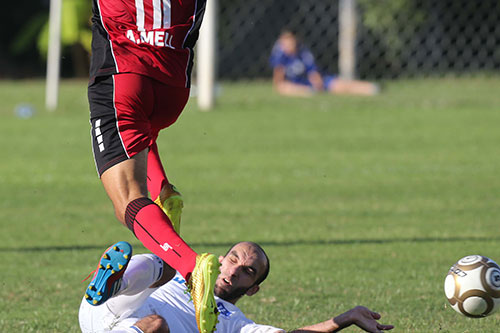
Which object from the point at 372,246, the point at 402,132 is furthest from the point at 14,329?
the point at 402,132

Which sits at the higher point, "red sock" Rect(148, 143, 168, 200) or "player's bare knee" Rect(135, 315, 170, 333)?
"red sock" Rect(148, 143, 168, 200)

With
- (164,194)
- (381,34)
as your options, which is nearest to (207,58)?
(381,34)

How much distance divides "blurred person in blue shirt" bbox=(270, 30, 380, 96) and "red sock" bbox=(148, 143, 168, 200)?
16.8 m

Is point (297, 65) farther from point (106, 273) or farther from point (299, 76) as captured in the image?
point (106, 273)

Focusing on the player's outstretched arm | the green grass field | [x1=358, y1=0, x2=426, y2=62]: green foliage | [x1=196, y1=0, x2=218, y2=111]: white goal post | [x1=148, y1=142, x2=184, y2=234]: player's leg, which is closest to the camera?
the player's outstretched arm

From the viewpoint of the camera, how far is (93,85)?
5.02m

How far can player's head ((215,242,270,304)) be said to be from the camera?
5.02 m

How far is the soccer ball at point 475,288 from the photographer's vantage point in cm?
503

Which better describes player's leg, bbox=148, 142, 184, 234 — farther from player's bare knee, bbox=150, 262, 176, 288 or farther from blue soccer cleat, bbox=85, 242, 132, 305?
blue soccer cleat, bbox=85, 242, 132, 305

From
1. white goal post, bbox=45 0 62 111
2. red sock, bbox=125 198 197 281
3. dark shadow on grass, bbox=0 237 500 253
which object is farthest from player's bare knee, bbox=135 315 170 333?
white goal post, bbox=45 0 62 111

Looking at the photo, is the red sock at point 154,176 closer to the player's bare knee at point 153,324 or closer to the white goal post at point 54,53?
the player's bare knee at point 153,324

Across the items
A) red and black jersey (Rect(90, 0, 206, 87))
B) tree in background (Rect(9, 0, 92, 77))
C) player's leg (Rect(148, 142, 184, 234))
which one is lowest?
tree in background (Rect(9, 0, 92, 77))

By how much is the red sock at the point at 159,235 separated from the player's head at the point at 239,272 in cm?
59

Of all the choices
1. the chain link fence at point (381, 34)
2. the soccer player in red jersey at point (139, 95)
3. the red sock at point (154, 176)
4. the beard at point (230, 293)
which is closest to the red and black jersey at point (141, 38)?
the soccer player in red jersey at point (139, 95)
